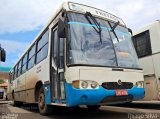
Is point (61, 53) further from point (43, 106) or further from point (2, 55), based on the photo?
point (2, 55)

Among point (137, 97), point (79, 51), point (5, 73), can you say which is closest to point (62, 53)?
point (79, 51)

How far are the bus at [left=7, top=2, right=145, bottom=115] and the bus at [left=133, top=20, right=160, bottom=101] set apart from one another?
165 centimetres

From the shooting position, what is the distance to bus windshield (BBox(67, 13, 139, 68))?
674cm

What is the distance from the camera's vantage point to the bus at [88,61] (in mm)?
6434

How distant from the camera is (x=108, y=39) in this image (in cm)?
745

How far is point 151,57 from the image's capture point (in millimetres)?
9828

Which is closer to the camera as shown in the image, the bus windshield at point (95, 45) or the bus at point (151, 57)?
the bus windshield at point (95, 45)

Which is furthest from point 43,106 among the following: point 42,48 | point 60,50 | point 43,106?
point 60,50

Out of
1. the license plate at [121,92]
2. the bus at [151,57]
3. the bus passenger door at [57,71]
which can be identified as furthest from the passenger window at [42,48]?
the bus at [151,57]

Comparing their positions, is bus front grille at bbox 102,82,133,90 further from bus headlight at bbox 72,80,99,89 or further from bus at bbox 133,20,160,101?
bus at bbox 133,20,160,101

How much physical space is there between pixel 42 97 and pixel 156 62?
13.6 feet

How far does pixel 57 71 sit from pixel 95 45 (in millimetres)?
1247

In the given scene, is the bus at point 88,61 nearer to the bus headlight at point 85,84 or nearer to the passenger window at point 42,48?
the bus headlight at point 85,84

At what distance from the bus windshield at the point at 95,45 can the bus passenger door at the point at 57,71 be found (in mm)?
489
